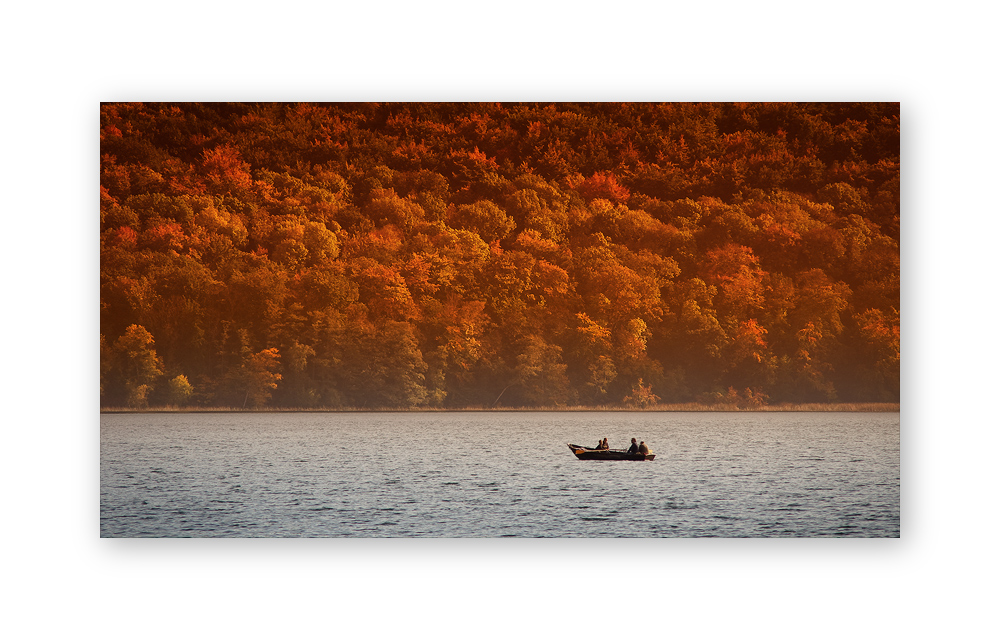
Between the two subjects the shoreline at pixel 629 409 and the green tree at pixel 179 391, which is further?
the green tree at pixel 179 391

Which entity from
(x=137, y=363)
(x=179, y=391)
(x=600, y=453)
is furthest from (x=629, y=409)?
(x=137, y=363)

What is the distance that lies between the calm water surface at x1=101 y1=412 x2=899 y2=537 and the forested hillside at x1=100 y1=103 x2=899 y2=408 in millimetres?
391

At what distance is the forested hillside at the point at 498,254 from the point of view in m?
10.0

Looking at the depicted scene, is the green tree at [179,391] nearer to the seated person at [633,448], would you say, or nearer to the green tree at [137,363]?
the green tree at [137,363]

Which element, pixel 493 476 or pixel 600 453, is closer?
pixel 600 453

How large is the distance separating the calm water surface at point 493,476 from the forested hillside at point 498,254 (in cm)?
39

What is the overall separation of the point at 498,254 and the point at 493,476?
3543 mm

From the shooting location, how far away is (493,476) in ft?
41.8

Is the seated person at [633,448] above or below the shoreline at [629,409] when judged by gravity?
below

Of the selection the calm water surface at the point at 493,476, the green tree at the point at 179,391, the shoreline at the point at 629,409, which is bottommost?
A: the calm water surface at the point at 493,476

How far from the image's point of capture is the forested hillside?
10.0m

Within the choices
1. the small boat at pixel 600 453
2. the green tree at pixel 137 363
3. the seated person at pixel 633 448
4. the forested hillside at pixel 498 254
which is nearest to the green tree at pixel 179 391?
the forested hillside at pixel 498 254

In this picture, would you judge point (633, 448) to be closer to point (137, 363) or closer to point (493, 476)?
point (493, 476)
